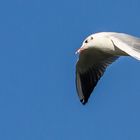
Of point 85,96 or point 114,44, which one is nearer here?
point 114,44

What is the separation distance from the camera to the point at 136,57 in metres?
10.8

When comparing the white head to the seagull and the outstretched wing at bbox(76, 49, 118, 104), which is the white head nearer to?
the seagull

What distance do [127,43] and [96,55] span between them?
4.98 ft

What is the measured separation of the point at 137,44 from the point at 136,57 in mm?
928

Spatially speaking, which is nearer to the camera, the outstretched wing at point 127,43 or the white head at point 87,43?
the outstretched wing at point 127,43

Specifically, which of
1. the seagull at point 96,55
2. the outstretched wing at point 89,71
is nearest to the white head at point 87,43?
the seagull at point 96,55

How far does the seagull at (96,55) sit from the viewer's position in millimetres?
11945

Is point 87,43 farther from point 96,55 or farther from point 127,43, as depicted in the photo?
point 127,43

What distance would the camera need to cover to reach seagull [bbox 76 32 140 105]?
1195 cm

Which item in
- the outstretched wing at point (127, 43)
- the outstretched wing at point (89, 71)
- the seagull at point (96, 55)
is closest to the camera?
the outstretched wing at point (127, 43)

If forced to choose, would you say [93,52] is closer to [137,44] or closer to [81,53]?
[81,53]

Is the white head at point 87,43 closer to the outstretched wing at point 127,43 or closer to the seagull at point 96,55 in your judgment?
the seagull at point 96,55

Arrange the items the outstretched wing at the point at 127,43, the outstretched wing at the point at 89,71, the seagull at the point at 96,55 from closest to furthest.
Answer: the outstretched wing at the point at 127,43 → the seagull at the point at 96,55 → the outstretched wing at the point at 89,71

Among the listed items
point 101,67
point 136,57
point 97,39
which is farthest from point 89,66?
point 136,57
